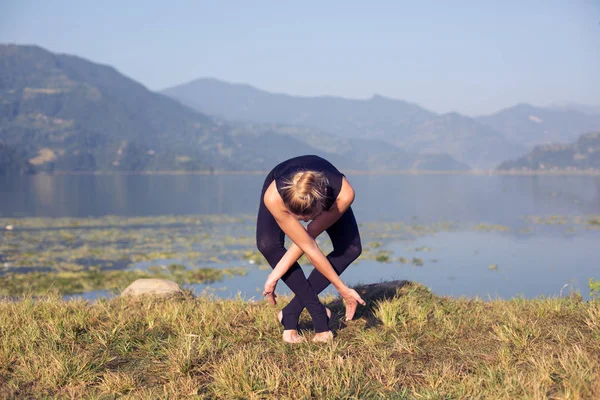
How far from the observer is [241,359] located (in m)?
4.16

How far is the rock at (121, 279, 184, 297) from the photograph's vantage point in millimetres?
7732

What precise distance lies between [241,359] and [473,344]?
6.79 ft

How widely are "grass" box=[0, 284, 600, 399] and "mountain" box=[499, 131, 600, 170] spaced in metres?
184

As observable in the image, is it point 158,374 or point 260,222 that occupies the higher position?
point 260,222

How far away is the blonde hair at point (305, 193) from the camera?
414cm

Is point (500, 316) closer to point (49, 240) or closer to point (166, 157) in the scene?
point (49, 240)

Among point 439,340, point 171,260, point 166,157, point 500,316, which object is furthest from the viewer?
point 166,157

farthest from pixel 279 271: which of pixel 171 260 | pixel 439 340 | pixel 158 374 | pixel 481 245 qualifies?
pixel 481 245

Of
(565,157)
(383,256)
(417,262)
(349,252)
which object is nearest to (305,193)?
(349,252)

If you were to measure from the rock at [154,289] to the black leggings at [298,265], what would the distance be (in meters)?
2.97

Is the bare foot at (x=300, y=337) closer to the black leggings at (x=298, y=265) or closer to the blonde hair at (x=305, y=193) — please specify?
the black leggings at (x=298, y=265)

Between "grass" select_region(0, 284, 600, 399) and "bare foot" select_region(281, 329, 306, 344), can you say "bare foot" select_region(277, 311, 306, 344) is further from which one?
"grass" select_region(0, 284, 600, 399)

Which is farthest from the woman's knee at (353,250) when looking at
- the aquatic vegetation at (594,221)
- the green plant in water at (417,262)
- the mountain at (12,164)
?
the mountain at (12,164)

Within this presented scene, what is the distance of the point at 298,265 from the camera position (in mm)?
5078
